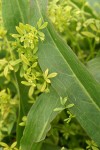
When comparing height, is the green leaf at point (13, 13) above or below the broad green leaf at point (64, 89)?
above

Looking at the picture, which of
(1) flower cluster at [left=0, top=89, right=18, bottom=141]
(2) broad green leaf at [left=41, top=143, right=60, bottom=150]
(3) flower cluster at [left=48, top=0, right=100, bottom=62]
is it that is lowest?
(2) broad green leaf at [left=41, top=143, right=60, bottom=150]

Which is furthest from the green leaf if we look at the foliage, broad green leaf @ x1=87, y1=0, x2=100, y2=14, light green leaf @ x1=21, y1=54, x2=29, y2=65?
broad green leaf @ x1=87, y1=0, x2=100, y2=14

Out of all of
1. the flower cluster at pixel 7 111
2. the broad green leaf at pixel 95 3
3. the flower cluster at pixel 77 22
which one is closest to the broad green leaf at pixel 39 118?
the flower cluster at pixel 7 111

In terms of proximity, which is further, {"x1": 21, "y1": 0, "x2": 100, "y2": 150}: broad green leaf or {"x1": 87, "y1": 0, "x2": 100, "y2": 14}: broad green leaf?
{"x1": 87, "y1": 0, "x2": 100, "y2": 14}: broad green leaf

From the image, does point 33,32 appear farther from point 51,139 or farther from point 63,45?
point 51,139

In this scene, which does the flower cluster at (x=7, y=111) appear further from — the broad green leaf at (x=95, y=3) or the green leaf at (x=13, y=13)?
the broad green leaf at (x=95, y=3)

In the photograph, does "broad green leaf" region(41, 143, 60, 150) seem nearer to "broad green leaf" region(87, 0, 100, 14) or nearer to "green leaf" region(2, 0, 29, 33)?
"green leaf" region(2, 0, 29, 33)

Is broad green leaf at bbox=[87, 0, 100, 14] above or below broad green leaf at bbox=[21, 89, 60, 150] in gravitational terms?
above

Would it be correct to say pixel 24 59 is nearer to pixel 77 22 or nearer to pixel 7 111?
pixel 7 111
